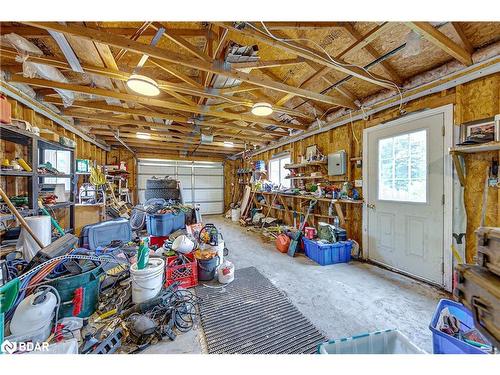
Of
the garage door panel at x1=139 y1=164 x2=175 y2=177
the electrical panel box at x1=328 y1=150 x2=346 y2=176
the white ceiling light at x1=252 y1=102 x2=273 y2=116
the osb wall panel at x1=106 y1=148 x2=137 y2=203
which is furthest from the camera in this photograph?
the garage door panel at x1=139 y1=164 x2=175 y2=177

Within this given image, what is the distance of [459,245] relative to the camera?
7.25 feet

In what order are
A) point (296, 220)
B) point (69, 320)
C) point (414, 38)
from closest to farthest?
point (69, 320), point (414, 38), point (296, 220)

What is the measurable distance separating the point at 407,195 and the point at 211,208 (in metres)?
7.44

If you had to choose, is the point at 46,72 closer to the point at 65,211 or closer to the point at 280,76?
the point at 65,211

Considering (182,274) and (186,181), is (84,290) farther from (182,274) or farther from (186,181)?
(186,181)

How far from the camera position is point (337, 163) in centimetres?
367

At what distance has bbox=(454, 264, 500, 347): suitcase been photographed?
0.80m

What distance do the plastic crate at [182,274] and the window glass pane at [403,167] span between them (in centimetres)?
304

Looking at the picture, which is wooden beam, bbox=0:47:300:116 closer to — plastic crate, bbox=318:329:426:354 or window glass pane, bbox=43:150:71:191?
window glass pane, bbox=43:150:71:191

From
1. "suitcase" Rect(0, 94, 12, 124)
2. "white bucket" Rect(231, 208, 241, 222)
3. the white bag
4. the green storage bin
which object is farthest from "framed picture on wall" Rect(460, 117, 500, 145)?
"white bucket" Rect(231, 208, 241, 222)

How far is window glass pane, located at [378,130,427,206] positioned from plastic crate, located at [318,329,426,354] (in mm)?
2075
